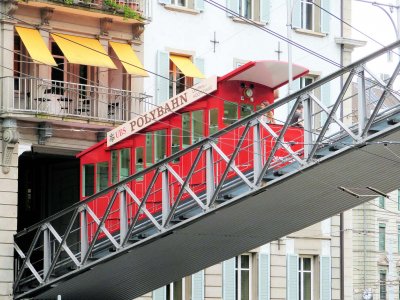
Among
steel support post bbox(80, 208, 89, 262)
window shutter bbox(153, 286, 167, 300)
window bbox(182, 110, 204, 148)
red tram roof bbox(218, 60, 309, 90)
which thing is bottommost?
window shutter bbox(153, 286, 167, 300)

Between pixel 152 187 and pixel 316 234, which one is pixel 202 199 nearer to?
pixel 152 187

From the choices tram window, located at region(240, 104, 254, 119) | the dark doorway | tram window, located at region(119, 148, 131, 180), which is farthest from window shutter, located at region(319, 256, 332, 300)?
tram window, located at region(240, 104, 254, 119)

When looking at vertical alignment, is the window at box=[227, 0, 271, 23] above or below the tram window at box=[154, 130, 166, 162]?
above

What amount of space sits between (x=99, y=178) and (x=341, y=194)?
9202 mm

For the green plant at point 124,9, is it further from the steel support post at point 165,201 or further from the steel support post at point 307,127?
the steel support post at point 307,127

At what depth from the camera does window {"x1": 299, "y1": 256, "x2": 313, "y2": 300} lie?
59869 mm

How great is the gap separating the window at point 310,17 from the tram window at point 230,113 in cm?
1286

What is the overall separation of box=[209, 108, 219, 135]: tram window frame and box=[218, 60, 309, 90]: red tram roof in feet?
2.87

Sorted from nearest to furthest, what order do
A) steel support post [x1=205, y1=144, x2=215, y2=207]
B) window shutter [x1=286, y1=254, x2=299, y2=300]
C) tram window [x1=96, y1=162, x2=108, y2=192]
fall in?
steel support post [x1=205, y1=144, x2=215, y2=207] < tram window [x1=96, y1=162, x2=108, y2=192] < window shutter [x1=286, y1=254, x2=299, y2=300]

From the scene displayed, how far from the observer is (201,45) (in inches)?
2222

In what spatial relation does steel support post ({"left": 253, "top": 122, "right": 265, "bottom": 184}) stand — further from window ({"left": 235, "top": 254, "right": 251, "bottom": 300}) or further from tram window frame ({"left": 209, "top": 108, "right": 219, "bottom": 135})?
window ({"left": 235, "top": 254, "right": 251, "bottom": 300})

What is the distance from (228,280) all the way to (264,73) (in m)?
12.3

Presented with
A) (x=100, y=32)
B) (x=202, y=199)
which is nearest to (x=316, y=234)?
(x=100, y=32)

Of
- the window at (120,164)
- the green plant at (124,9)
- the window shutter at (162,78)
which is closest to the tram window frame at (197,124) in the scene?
the window at (120,164)
